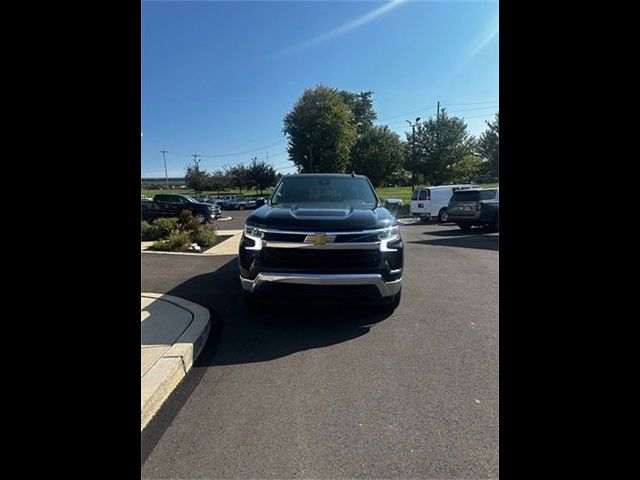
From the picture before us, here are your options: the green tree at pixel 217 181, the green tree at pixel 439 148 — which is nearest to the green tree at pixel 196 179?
the green tree at pixel 217 181

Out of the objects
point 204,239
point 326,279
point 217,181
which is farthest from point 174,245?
point 217,181

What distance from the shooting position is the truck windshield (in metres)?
5.44

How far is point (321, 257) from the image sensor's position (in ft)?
13.1

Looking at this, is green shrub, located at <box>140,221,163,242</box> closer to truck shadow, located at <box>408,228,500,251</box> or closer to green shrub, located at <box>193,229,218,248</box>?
green shrub, located at <box>193,229,218,248</box>

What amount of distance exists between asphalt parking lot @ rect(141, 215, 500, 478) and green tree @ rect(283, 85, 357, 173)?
46.7 meters

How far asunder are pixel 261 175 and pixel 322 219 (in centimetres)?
5341

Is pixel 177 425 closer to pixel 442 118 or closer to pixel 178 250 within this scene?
pixel 178 250

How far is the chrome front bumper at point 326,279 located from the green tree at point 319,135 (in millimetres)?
46862

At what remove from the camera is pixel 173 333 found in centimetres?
391

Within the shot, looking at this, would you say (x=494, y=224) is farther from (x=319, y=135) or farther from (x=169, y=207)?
(x=319, y=135)
